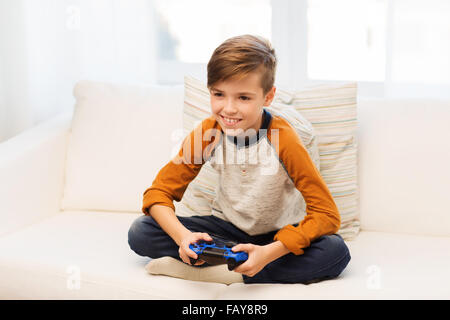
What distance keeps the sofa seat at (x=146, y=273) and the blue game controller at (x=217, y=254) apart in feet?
0.25

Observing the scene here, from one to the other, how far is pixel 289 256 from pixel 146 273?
0.32 meters

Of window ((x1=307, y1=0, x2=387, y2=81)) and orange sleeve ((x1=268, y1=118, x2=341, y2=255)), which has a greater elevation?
window ((x1=307, y1=0, x2=387, y2=81))

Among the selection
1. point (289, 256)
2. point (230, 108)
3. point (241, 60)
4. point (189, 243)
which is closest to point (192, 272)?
point (189, 243)

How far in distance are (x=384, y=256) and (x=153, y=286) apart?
1.84 feet

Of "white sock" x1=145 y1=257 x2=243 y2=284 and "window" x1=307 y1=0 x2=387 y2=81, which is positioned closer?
"white sock" x1=145 y1=257 x2=243 y2=284

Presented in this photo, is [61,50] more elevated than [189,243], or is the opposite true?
[61,50]

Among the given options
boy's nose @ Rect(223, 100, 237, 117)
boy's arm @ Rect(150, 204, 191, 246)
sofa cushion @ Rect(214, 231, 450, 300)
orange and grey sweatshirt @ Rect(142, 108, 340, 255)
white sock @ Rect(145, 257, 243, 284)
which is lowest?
sofa cushion @ Rect(214, 231, 450, 300)

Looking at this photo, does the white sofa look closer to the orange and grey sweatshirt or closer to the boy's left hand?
the boy's left hand

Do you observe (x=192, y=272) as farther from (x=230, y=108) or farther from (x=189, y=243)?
(x=230, y=108)

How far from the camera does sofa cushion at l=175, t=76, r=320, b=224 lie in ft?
4.78

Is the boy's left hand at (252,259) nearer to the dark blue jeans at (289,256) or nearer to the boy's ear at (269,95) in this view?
the dark blue jeans at (289,256)

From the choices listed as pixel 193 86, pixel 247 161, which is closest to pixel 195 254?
→ pixel 247 161

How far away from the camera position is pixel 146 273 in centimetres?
127

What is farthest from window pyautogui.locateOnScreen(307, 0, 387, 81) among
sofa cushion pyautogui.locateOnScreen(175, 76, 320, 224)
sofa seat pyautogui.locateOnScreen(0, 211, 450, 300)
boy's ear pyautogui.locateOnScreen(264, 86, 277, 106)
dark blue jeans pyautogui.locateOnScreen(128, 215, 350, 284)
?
dark blue jeans pyautogui.locateOnScreen(128, 215, 350, 284)
